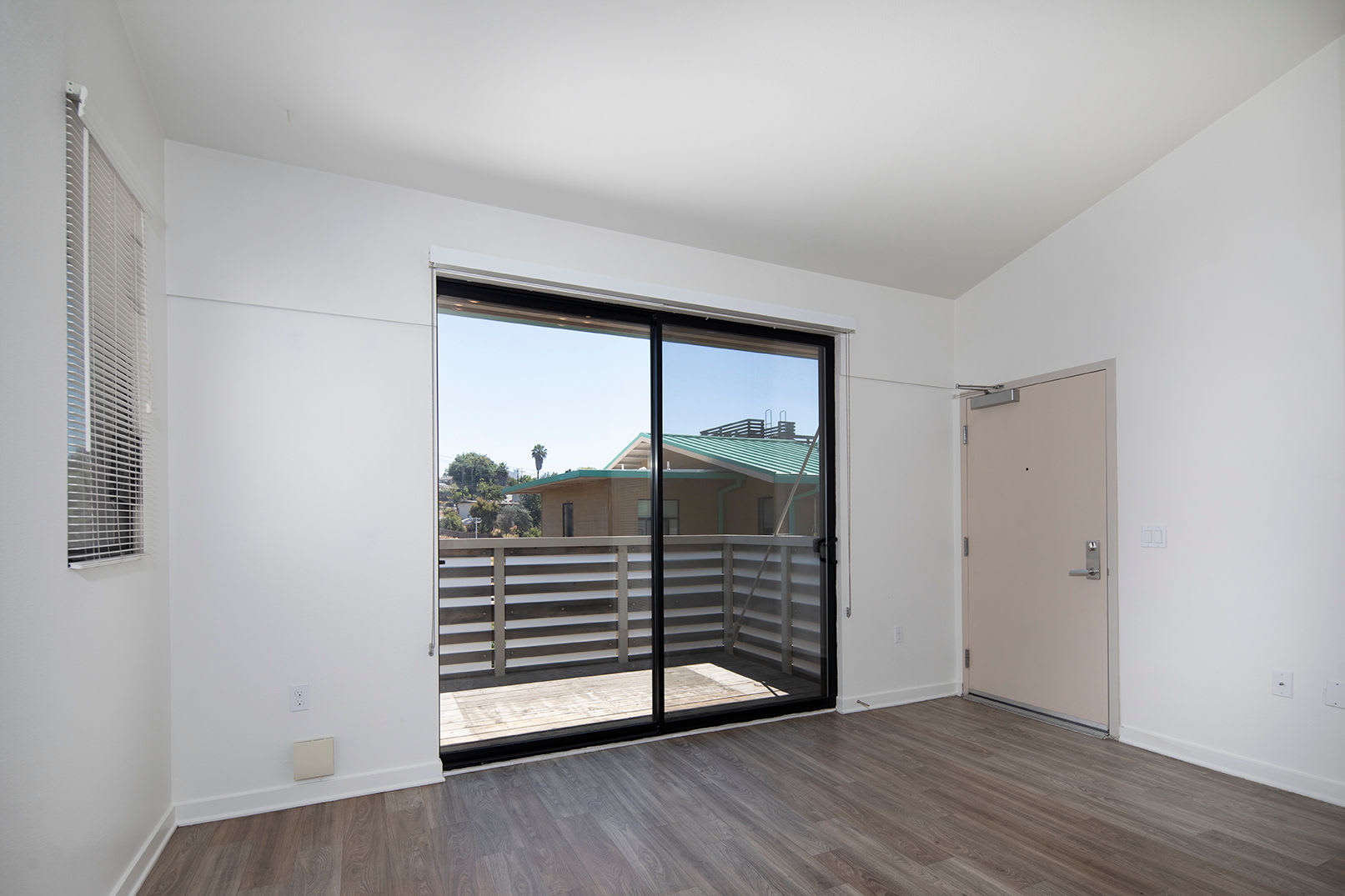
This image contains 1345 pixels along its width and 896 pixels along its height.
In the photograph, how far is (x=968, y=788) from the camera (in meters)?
3.18

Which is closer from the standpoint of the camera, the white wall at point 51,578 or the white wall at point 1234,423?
the white wall at point 51,578

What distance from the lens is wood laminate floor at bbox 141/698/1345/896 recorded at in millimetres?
2395

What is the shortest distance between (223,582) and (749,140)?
2930 millimetres

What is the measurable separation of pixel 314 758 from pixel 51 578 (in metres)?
1.52

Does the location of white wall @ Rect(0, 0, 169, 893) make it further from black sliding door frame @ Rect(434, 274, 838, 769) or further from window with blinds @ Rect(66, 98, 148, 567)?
black sliding door frame @ Rect(434, 274, 838, 769)

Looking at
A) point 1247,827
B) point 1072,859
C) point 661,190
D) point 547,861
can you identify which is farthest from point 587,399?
point 1247,827

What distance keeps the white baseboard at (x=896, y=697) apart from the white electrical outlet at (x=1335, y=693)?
6.76ft

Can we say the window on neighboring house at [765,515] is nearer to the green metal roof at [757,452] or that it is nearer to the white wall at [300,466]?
the green metal roof at [757,452]

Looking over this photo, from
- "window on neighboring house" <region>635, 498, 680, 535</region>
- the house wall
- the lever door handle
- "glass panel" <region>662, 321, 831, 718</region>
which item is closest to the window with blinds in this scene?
the house wall

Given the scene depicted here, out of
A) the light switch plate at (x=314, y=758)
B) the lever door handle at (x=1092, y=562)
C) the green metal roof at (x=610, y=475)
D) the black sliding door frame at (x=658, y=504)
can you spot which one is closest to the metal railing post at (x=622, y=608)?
the black sliding door frame at (x=658, y=504)

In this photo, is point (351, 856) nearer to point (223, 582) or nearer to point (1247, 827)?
point (223, 582)

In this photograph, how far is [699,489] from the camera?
13.4 feet

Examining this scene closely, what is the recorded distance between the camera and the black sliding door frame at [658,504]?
3.54 metres

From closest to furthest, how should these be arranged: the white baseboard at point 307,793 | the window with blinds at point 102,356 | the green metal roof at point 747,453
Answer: the window with blinds at point 102,356 → the white baseboard at point 307,793 → the green metal roof at point 747,453
